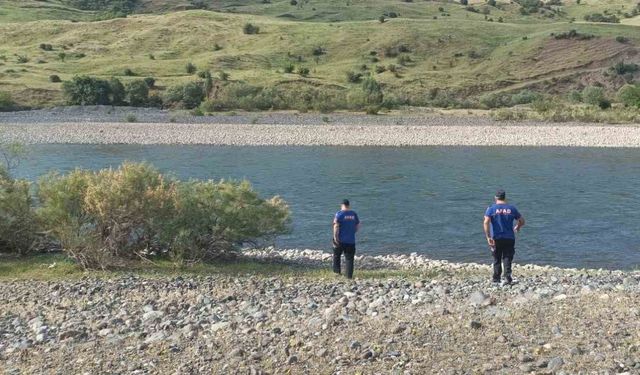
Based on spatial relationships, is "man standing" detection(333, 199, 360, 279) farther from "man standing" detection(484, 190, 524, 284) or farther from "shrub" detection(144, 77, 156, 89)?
"shrub" detection(144, 77, 156, 89)

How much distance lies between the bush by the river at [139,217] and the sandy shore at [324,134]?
100 feet

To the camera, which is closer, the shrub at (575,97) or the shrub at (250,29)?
the shrub at (575,97)

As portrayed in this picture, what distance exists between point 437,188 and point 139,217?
56.0 ft

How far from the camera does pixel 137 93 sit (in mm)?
69625

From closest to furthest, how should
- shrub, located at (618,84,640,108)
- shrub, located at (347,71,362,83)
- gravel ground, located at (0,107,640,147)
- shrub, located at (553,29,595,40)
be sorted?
gravel ground, located at (0,107,640,147) → shrub, located at (618,84,640,108) → shrub, located at (347,71,362,83) → shrub, located at (553,29,595,40)

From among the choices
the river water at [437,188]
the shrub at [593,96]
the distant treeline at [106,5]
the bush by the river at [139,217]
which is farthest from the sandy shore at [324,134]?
the distant treeline at [106,5]

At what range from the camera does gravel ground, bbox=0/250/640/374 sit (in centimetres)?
845

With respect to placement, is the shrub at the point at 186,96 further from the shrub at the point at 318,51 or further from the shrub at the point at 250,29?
the shrub at the point at 250,29

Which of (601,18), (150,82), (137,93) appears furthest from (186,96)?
(601,18)

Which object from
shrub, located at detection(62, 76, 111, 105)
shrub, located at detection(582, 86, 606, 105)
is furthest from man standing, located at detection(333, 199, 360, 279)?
shrub, located at detection(62, 76, 111, 105)

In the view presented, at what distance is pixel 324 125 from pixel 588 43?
52.1 m

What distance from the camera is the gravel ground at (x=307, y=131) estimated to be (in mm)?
48688

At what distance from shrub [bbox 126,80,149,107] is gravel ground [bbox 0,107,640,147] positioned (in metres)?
7.78

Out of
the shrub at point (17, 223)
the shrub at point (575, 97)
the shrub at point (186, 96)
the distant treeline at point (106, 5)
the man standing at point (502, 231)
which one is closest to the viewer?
the man standing at point (502, 231)
